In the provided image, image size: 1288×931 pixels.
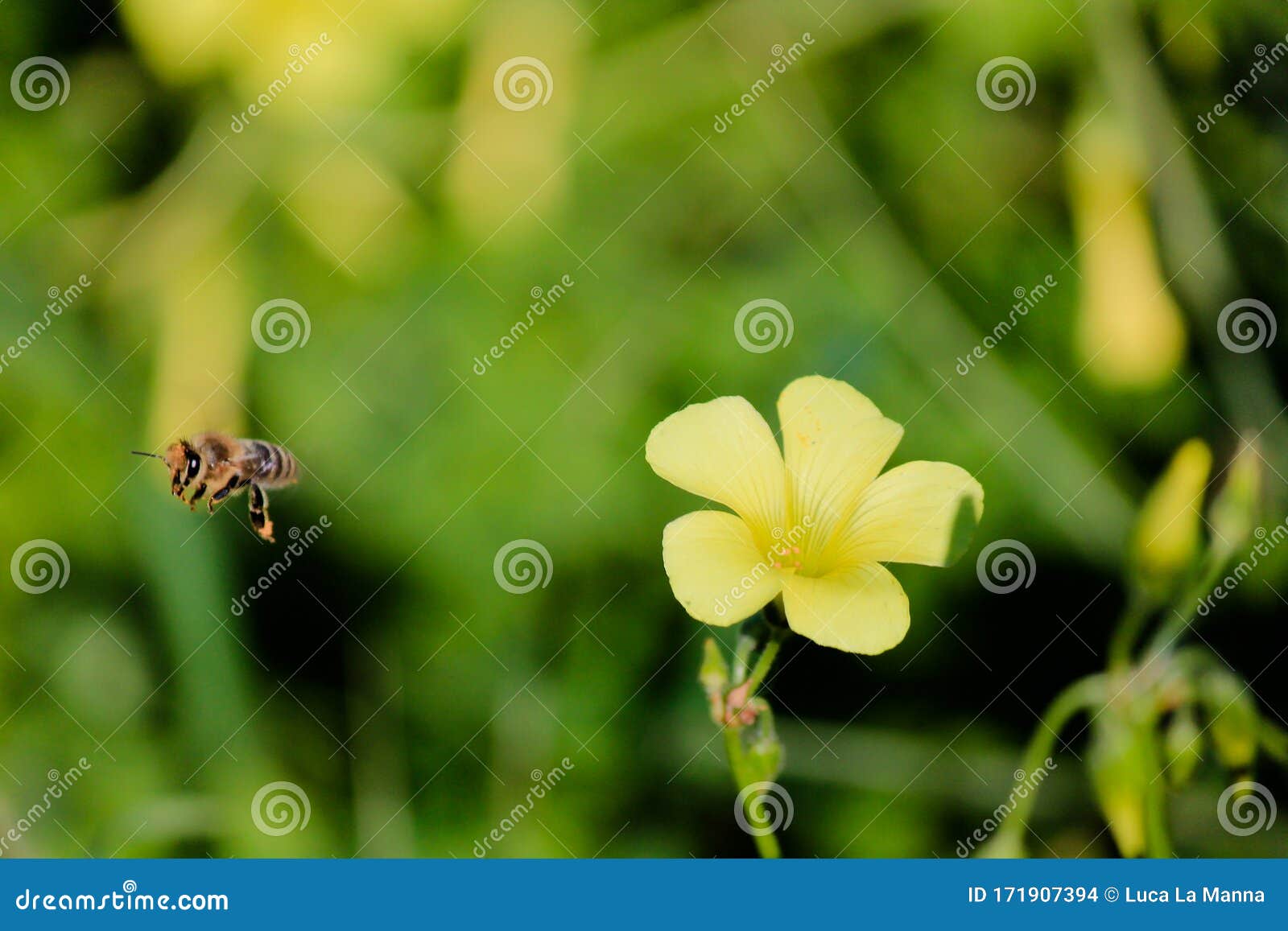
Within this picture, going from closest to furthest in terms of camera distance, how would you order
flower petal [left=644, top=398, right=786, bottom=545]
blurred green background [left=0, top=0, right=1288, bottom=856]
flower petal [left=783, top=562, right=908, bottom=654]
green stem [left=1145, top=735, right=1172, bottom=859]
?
flower petal [left=783, top=562, right=908, bottom=654], flower petal [left=644, top=398, right=786, bottom=545], green stem [left=1145, top=735, right=1172, bottom=859], blurred green background [left=0, top=0, right=1288, bottom=856]

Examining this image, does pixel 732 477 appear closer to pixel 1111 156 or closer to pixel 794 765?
pixel 794 765

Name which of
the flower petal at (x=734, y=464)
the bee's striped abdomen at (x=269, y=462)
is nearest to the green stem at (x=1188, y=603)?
the flower petal at (x=734, y=464)

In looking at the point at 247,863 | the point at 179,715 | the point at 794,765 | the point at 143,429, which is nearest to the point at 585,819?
the point at 794,765

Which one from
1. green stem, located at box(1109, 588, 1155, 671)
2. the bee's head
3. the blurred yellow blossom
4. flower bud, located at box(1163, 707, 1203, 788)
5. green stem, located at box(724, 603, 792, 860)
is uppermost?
the blurred yellow blossom

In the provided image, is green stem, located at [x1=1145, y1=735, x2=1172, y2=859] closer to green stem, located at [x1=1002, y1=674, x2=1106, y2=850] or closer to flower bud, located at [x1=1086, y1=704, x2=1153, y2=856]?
flower bud, located at [x1=1086, y1=704, x2=1153, y2=856]

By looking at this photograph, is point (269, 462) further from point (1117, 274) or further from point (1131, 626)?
point (1117, 274)

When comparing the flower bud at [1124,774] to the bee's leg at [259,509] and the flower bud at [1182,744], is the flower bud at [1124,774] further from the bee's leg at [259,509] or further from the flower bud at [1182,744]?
the bee's leg at [259,509]

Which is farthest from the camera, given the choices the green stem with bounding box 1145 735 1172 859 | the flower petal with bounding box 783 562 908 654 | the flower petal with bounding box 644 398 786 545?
the green stem with bounding box 1145 735 1172 859

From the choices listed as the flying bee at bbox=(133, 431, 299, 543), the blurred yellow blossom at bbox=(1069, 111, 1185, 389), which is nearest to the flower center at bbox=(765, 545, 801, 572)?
the flying bee at bbox=(133, 431, 299, 543)
